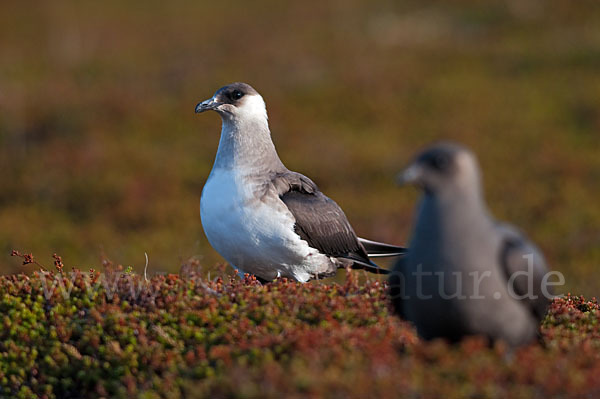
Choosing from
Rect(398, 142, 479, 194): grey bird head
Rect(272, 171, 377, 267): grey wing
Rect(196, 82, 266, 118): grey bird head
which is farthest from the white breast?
Rect(398, 142, 479, 194): grey bird head

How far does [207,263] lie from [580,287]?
6718 millimetres

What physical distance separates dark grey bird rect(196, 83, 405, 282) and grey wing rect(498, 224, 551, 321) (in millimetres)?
2584

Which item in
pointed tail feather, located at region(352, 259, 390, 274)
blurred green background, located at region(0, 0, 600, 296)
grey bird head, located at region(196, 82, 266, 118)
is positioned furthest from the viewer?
blurred green background, located at region(0, 0, 600, 296)

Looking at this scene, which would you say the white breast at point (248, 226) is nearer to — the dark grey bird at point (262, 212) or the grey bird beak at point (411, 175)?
the dark grey bird at point (262, 212)

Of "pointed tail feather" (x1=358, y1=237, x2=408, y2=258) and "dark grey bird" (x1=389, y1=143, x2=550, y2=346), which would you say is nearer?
"dark grey bird" (x1=389, y1=143, x2=550, y2=346)

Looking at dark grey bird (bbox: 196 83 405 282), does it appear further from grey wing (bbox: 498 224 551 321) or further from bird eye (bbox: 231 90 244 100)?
grey wing (bbox: 498 224 551 321)

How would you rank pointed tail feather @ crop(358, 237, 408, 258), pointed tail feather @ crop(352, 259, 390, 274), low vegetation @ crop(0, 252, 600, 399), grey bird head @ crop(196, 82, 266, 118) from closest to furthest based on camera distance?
low vegetation @ crop(0, 252, 600, 399)
grey bird head @ crop(196, 82, 266, 118)
pointed tail feather @ crop(352, 259, 390, 274)
pointed tail feather @ crop(358, 237, 408, 258)

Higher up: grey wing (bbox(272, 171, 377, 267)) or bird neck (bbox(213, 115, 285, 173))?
bird neck (bbox(213, 115, 285, 173))

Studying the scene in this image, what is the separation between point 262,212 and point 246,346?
2041mm

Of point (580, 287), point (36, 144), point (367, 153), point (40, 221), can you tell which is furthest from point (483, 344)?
point (36, 144)

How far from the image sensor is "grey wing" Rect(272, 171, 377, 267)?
7.35 metres

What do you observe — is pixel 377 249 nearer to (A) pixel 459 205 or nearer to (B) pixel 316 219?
Answer: (B) pixel 316 219

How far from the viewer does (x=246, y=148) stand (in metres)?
7.42

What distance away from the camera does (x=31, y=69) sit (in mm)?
28859
